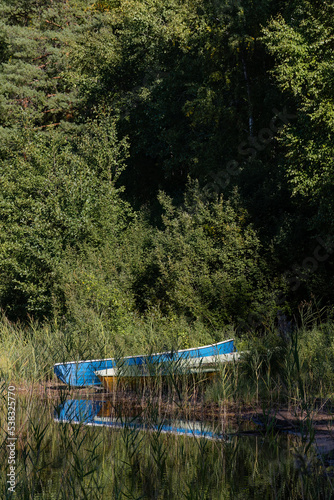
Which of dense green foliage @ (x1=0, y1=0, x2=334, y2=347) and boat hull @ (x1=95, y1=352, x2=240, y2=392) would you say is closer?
boat hull @ (x1=95, y1=352, x2=240, y2=392)

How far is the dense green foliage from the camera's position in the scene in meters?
15.4

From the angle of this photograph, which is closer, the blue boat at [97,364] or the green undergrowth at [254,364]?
the green undergrowth at [254,364]

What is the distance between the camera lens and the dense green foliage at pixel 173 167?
15.4 metres

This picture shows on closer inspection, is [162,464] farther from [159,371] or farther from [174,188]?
[174,188]

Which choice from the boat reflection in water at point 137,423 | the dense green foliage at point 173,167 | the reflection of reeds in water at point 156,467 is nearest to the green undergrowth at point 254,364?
the boat reflection in water at point 137,423

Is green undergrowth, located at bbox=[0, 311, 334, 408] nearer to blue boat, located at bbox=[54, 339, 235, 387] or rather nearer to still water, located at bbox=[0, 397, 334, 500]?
blue boat, located at bbox=[54, 339, 235, 387]

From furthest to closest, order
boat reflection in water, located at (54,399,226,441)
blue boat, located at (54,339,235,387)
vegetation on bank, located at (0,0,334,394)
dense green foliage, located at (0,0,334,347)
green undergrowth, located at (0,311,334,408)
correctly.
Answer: dense green foliage, located at (0,0,334,347)
vegetation on bank, located at (0,0,334,394)
blue boat, located at (54,339,235,387)
green undergrowth, located at (0,311,334,408)
boat reflection in water, located at (54,399,226,441)

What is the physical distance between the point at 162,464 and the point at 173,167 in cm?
A: 2193

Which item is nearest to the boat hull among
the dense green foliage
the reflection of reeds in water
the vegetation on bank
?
the vegetation on bank

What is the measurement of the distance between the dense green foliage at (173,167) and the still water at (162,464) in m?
4.20

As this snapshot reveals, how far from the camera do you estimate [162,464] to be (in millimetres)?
5684

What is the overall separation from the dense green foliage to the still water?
165 inches

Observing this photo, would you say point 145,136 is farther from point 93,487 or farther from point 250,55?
point 93,487

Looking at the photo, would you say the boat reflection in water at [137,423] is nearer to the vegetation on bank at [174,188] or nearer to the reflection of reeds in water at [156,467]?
the reflection of reeds in water at [156,467]
